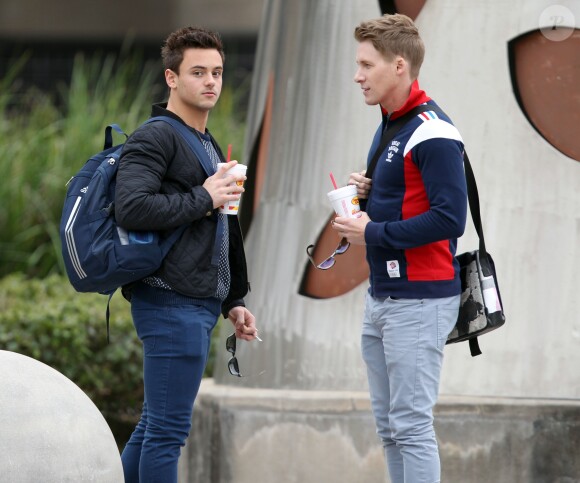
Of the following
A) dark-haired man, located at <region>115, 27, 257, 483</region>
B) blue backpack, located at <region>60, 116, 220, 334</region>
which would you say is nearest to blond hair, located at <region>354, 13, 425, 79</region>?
Answer: dark-haired man, located at <region>115, 27, 257, 483</region>

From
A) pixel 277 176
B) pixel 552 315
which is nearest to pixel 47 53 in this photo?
pixel 277 176

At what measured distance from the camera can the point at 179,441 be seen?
13.6ft

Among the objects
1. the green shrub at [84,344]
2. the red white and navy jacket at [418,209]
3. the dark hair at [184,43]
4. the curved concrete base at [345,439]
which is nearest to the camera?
the red white and navy jacket at [418,209]

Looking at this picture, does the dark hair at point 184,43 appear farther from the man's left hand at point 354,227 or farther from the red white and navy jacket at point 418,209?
the man's left hand at point 354,227

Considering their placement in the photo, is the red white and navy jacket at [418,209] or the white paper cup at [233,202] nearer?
the red white and navy jacket at [418,209]

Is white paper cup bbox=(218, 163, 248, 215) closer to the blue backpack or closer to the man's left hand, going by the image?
the blue backpack

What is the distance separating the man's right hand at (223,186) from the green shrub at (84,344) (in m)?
3.42

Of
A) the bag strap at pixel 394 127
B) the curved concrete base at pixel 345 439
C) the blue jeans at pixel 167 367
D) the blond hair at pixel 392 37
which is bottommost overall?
the curved concrete base at pixel 345 439

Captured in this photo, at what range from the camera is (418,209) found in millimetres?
3928

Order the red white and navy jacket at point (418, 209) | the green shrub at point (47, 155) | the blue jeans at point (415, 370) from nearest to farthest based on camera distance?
1. the red white and navy jacket at point (418, 209)
2. the blue jeans at point (415, 370)
3. the green shrub at point (47, 155)

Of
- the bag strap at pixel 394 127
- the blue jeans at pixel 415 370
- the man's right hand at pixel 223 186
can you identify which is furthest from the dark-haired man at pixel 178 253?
the blue jeans at pixel 415 370

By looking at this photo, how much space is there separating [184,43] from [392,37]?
2.58 feet

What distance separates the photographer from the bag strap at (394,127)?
3.96 meters

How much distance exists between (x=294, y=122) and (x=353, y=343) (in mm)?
1166
